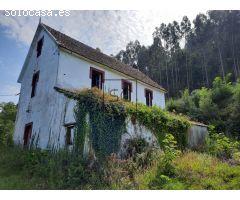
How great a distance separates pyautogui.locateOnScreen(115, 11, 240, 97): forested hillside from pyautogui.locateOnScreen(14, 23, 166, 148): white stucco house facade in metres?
26.0

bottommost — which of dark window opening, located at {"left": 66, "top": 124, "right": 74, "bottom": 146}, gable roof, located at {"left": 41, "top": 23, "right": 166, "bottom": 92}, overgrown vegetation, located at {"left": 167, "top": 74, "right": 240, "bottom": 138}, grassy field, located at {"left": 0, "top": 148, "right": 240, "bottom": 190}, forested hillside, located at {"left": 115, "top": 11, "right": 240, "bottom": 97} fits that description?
grassy field, located at {"left": 0, "top": 148, "right": 240, "bottom": 190}

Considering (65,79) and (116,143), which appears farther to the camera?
(65,79)

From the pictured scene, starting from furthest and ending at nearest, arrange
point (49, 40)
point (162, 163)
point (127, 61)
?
1. point (127, 61)
2. point (49, 40)
3. point (162, 163)

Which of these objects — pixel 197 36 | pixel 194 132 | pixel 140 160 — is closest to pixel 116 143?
pixel 140 160

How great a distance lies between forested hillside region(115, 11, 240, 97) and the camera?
42469 millimetres

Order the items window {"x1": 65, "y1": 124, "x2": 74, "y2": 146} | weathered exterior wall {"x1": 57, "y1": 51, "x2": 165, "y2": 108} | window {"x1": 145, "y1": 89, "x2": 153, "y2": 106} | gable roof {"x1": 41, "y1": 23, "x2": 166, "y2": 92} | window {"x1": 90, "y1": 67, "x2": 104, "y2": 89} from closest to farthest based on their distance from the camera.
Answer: window {"x1": 65, "y1": 124, "x2": 74, "y2": 146} → weathered exterior wall {"x1": 57, "y1": 51, "x2": 165, "y2": 108} → gable roof {"x1": 41, "y1": 23, "x2": 166, "y2": 92} → window {"x1": 90, "y1": 67, "x2": 104, "y2": 89} → window {"x1": 145, "y1": 89, "x2": 153, "y2": 106}

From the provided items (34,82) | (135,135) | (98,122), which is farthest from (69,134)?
(34,82)

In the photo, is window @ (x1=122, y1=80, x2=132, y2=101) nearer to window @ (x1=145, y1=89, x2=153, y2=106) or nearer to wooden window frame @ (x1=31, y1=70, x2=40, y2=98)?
window @ (x1=145, y1=89, x2=153, y2=106)

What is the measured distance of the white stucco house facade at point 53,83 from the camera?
1298cm

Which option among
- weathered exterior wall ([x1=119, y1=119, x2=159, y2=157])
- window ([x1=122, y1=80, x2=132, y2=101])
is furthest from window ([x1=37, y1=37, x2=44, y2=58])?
weathered exterior wall ([x1=119, y1=119, x2=159, y2=157])

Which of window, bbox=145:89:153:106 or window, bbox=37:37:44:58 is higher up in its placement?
window, bbox=37:37:44:58

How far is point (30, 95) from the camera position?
17.1 metres

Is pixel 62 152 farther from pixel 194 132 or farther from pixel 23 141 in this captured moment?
pixel 194 132

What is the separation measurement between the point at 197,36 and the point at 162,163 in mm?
43333
